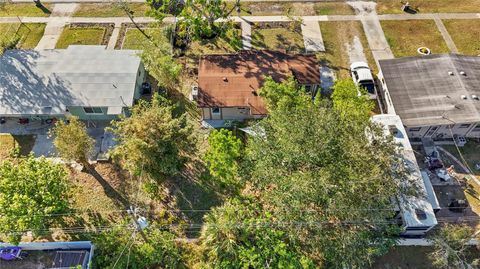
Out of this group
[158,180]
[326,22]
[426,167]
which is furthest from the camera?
[326,22]

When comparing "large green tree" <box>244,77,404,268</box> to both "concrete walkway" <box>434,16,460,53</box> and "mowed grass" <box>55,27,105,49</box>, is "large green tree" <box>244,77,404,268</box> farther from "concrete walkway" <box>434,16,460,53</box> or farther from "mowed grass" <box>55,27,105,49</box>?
"mowed grass" <box>55,27,105,49</box>

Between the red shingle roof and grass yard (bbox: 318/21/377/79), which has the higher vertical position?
grass yard (bbox: 318/21/377/79)

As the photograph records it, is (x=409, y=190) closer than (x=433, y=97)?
Yes

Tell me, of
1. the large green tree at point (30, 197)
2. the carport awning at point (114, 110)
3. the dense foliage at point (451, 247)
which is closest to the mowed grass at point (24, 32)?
the carport awning at point (114, 110)

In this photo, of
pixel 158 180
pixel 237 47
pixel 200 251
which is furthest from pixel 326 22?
pixel 200 251

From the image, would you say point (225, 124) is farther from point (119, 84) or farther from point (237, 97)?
point (119, 84)

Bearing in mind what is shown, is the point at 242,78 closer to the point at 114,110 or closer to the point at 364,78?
the point at 114,110

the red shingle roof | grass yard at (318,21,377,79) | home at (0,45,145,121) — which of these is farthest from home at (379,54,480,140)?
home at (0,45,145,121)

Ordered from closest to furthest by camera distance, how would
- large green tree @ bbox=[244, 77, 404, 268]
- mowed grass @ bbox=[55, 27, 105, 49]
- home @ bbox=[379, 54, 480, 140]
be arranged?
large green tree @ bbox=[244, 77, 404, 268]
home @ bbox=[379, 54, 480, 140]
mowed grass @ bbox=[55, 27, 105, 49]
